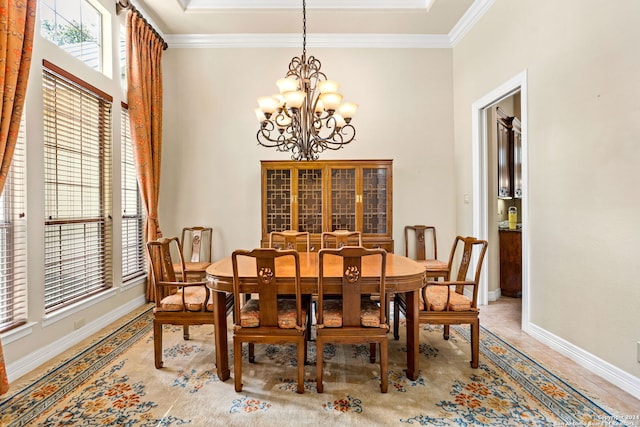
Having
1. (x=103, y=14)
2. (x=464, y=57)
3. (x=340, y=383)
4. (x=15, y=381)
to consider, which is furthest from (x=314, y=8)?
(x=15, y=381)

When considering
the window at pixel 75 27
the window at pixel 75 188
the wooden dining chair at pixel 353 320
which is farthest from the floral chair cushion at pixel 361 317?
the window at pixel 75 27

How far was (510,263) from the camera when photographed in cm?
394

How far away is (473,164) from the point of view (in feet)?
12.5

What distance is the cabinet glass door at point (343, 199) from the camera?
13.1 feet

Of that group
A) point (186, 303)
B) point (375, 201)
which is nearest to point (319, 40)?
point (375, 201)

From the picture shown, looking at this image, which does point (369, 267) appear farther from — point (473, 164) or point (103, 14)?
point (103, 14)

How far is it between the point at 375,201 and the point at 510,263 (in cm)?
185

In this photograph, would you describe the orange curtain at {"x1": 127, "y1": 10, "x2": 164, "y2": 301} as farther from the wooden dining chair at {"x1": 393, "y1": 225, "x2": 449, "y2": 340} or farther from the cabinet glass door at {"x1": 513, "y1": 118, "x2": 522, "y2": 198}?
Result: the cabinet glass door at {"x1": 513, "y1": 118, "x2": 522, "y2": 198}

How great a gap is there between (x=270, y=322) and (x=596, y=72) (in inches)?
111

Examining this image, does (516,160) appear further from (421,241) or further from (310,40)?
(310,40)

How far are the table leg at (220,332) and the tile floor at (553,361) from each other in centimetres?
232

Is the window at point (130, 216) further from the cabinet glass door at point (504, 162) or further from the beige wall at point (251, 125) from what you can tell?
the cabinet glass door at point (504, 162)

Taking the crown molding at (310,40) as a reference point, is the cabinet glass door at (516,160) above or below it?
below

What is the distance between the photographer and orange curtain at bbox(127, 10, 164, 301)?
3.51 m
